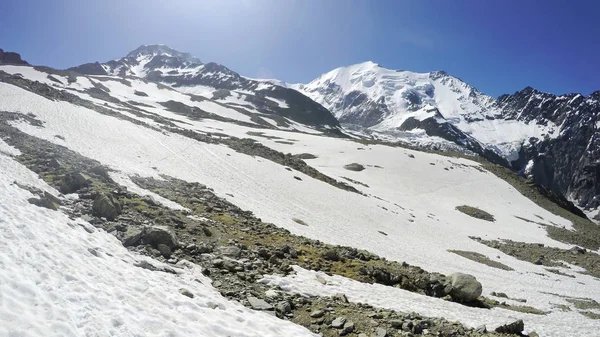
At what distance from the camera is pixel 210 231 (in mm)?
16750

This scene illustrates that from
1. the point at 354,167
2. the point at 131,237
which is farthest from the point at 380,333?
the point at 354,167

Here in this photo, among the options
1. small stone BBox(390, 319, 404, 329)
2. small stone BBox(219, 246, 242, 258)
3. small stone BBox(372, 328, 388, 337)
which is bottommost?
small stone BBox(372, 328, 388, 337)

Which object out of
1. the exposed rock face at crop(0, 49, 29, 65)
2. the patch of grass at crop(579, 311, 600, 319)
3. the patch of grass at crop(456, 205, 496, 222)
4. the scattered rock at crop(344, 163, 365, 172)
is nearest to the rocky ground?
the patch of grass at crop(579, 311, 600, 319)

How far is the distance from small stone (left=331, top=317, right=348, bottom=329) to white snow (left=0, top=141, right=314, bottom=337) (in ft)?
3.69

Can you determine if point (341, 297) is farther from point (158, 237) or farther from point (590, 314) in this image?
point (590, 314)

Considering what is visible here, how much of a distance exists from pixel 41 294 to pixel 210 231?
372 inches

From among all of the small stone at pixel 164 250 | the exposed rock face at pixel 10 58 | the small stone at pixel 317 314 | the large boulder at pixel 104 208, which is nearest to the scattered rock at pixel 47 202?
the large boulder at pixel 104 208

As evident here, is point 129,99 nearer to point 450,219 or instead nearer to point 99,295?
point 450,219

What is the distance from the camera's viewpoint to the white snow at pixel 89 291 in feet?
22.8

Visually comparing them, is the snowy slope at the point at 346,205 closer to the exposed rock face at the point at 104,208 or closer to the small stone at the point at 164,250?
the small stone at the point at 164,250

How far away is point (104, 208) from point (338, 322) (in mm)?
10165

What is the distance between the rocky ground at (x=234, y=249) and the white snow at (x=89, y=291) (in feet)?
2.10

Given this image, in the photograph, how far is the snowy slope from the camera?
81.0 ft

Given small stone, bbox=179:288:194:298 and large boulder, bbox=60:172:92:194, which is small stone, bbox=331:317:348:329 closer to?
small stone, bbox=179:288:194:298
